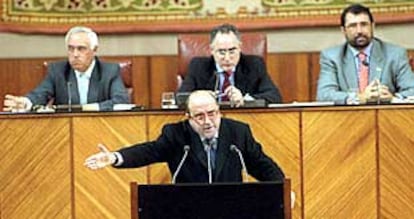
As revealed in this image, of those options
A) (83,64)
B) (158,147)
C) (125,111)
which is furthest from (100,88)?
(158,147)

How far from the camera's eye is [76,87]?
569 cm

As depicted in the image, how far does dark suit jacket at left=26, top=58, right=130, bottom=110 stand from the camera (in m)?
5.65

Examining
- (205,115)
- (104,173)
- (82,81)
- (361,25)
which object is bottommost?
(104,173)

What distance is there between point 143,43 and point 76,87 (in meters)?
1.34

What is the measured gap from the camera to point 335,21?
6.73 m

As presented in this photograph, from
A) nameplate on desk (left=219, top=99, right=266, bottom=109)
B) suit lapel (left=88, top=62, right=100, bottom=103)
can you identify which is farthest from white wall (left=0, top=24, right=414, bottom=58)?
nameplate on desk (left=219, top=99, right=266, bottom=109)

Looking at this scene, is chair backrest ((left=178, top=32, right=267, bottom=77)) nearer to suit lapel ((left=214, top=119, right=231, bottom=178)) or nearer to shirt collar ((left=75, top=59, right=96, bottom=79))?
shirt collar ((left=75, top=59, right=96, bottom=79))

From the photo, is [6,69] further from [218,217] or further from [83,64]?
[218,217]

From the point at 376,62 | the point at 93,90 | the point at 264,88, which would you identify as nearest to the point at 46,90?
the point at 93,90

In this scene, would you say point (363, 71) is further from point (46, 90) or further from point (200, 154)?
point (46, 90)

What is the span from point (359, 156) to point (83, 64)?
5.51 feet

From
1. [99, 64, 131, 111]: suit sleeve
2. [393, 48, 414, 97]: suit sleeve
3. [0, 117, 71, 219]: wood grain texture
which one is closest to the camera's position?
[0, 117, 71, 219]: wood grain texture

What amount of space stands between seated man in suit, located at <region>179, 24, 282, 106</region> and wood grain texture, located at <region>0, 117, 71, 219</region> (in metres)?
0.90

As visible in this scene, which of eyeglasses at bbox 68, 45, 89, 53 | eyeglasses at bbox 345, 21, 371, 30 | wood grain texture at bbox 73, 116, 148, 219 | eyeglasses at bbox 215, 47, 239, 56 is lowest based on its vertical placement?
wood grain texture at bbox 73, 116, 148, 219
